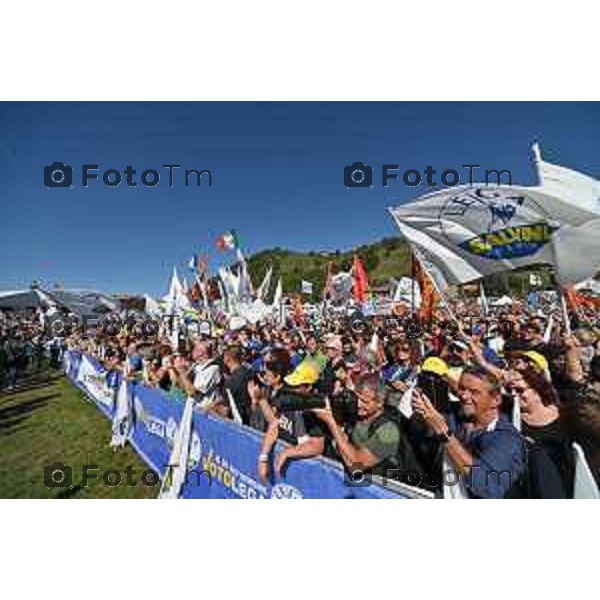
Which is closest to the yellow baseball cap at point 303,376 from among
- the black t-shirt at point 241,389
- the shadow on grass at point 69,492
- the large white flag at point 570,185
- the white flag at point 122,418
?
the black t-shirt at point 241,389

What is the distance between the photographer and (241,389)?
15.5 ft

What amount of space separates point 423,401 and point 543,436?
0.68m

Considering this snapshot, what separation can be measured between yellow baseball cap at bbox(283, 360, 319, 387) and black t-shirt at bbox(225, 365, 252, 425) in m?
0.44

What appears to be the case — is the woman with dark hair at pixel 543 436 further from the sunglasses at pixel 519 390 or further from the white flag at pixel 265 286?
the white flag at pixel 265 286

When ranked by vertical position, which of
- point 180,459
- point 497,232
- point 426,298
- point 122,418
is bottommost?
point 180,459

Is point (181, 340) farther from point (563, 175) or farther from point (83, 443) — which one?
point (563, 175)

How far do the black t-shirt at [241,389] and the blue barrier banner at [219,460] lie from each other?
0.30 meters

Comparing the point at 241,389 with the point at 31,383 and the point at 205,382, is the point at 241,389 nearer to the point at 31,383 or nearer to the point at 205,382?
the point at 205,382

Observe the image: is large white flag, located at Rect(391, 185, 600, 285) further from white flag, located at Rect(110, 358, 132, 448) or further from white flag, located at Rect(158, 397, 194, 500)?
white flag, located at Rect(110, 358, 132, 448)

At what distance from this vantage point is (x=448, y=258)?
4719 mm

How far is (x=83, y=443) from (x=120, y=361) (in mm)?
1123

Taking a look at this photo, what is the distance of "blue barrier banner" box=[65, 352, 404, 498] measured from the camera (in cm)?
362

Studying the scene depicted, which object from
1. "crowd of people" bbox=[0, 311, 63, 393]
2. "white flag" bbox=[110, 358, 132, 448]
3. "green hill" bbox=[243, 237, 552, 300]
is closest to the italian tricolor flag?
"green hill" bbox=[243, 237, 552, 300]

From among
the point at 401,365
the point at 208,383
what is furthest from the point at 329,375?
the point at 208,383
